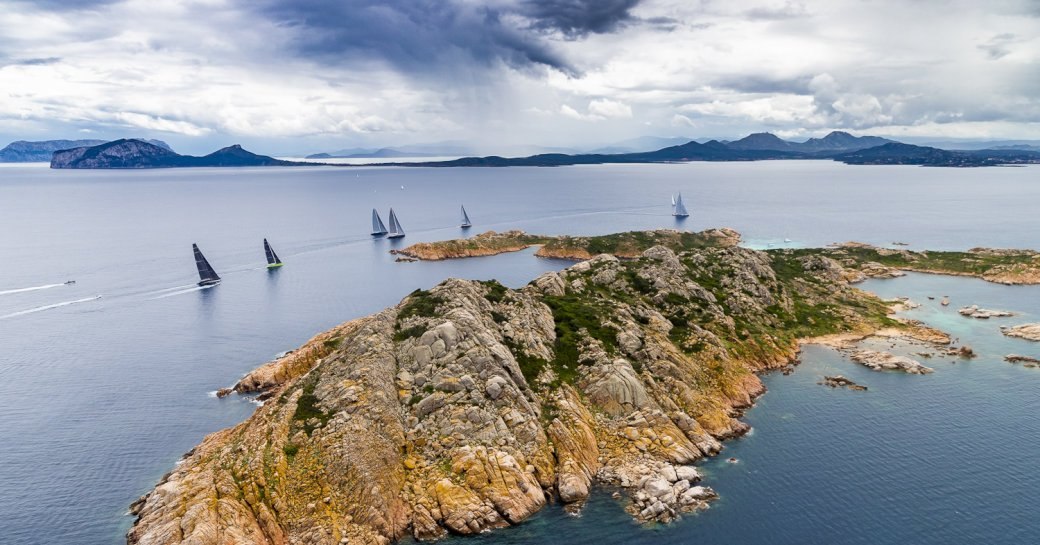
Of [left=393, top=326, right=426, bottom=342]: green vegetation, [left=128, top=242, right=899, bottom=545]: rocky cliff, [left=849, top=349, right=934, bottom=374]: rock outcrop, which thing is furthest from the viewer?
[left=849, top=349, right=934, bottom=374]: rock outcrop

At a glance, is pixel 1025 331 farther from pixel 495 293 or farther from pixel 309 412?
pixel 309 412

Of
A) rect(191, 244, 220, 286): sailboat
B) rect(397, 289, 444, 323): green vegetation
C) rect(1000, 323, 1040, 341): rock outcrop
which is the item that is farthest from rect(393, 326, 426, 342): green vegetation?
rect(1000, 323, 1040, 341): rock outcrop

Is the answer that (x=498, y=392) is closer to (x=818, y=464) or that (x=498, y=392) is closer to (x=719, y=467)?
(x=719, y=467)

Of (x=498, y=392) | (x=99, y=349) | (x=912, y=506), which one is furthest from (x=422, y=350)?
(x=99, y=349)

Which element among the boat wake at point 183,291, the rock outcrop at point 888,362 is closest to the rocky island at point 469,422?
the rock outcrop at point 888,362

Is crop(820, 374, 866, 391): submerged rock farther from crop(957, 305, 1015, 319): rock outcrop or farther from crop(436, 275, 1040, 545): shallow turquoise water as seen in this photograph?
crop(957, 305, 1015, 319): rock outcrop

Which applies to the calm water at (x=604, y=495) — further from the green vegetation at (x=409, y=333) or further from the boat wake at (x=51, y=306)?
the green vegetation at (x=409, y=333)
